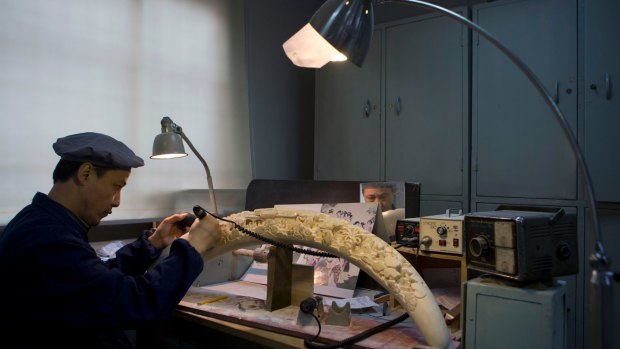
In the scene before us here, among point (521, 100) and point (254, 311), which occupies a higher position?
point (521, 100)

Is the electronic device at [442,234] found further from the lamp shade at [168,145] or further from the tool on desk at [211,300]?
the lamp shade at [168,145]

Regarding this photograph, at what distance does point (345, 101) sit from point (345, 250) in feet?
7.05

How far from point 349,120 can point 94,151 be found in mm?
2238

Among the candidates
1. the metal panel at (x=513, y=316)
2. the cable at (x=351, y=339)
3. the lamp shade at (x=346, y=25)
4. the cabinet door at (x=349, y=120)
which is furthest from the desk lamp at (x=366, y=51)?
the cabinet door at (x=349, y=120)

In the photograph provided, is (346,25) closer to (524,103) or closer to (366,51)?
(366,51)

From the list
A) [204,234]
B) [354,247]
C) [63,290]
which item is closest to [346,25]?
[354,247]

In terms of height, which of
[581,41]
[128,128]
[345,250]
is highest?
[581,41]

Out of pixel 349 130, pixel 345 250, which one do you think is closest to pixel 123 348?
pixel 345 250

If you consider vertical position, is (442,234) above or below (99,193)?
below

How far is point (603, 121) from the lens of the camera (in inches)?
92.8

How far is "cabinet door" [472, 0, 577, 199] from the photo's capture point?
2482 mm

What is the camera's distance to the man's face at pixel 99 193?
129cm

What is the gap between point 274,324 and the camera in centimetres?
127

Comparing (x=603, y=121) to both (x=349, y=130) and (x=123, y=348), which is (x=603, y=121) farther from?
(x=123, y=348)
